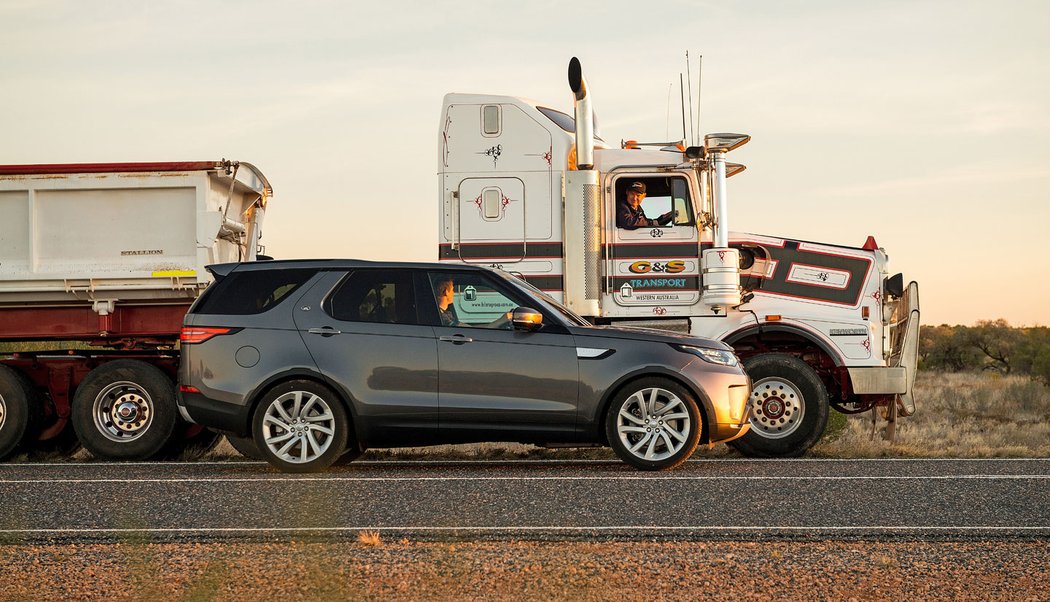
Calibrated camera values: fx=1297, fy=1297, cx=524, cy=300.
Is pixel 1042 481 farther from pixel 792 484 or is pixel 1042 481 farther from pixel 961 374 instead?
pixel 961 374

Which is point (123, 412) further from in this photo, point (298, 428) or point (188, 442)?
point (298, 428)

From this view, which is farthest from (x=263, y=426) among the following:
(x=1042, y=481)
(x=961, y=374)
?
(x=961, y=374)

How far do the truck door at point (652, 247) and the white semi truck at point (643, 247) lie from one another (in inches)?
0.4

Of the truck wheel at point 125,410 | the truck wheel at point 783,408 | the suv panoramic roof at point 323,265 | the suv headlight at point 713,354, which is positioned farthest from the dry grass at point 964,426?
the truck wheel at point 125,410

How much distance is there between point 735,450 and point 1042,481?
14.0 feet

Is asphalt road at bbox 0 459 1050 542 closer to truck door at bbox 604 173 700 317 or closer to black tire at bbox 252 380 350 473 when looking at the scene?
black tire at bbox 252 380 350 473

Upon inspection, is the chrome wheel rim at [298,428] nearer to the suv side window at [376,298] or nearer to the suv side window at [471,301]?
the suv side window at [376,298]

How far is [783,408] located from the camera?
13.1 meters

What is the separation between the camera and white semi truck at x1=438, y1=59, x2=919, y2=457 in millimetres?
13094

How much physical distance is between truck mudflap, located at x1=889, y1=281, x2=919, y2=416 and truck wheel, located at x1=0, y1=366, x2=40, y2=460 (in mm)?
8997

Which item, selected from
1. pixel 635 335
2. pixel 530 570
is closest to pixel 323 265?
pixel 635 335

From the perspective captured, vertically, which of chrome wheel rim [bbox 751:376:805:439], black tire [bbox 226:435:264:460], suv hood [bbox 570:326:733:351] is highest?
suv hood [bbox 570:326:733:351]

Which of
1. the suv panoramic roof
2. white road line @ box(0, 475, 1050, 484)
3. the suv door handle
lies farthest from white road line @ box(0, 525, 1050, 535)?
the suv panoramic roof

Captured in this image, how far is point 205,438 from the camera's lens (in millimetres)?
13883
